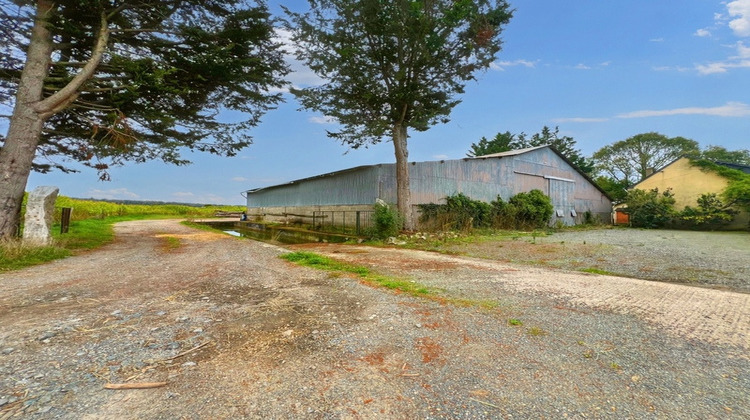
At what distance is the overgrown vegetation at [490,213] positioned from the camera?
1486 cm

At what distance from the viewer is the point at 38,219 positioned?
23.2ft

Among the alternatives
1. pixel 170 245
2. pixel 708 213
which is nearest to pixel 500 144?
pixel 708 213

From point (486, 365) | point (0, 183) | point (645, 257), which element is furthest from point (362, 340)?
point (0, 183)

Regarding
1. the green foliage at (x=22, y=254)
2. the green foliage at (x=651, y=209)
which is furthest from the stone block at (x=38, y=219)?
the green foliage at (x=651, y=209)

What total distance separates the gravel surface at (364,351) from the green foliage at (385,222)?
7601 mm

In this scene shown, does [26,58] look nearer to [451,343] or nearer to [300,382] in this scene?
[300,382]

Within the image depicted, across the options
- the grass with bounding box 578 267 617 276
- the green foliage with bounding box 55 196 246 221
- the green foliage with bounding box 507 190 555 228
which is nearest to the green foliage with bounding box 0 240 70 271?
the grass with bounding box 578 267 617 276

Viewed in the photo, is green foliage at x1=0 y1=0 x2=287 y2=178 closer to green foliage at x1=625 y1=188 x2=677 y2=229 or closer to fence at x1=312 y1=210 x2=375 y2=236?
fence at x1=312 y1=210 x2=375 y2=236

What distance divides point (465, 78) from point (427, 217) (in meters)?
6.49

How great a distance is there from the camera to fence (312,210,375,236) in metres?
15.2

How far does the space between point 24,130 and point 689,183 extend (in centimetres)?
3434

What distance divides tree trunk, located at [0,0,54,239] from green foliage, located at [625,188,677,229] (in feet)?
101

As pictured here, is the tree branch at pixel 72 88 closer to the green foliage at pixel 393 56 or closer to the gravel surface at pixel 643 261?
the green foliage at pixel 393 56

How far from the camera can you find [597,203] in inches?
995
